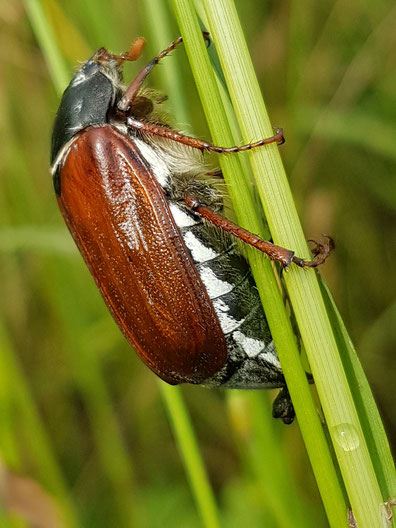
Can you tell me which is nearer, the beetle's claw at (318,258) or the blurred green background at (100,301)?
the beetle's claw at (318,258)

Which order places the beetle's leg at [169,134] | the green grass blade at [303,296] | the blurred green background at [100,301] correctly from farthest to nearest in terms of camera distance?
the blurred green background at [100,301], the beetle's leg at [169,134], the green grass blade at [303,296]

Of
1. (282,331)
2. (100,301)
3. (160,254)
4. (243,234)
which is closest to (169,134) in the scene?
(160,254)

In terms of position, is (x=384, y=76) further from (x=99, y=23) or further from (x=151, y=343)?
(x=151, y=343)

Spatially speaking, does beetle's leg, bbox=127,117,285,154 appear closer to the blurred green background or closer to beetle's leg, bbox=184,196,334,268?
beetle's leg, bbox=184,196,334,268

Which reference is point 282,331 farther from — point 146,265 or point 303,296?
point 146,265

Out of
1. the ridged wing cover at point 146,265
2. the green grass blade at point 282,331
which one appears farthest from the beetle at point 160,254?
the green grass blade at point 282,331

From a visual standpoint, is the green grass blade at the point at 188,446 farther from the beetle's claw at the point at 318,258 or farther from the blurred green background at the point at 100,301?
the blurred green background at the point at 100,301
